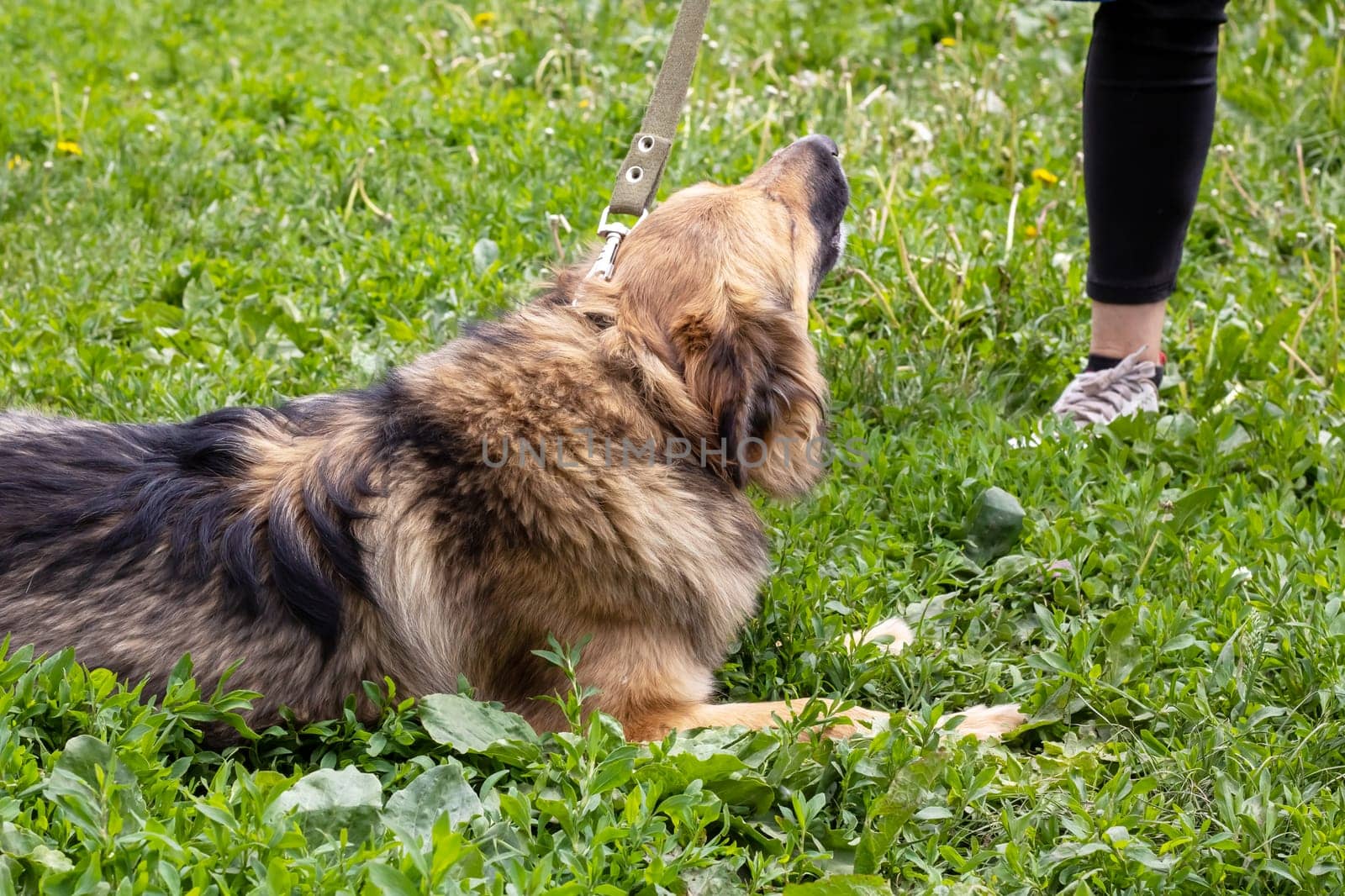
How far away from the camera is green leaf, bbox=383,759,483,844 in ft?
6.98

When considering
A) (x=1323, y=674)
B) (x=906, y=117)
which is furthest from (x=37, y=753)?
(x=906, y=117)

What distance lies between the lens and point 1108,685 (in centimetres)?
267

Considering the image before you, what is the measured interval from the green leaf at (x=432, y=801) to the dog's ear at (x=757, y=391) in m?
0.95

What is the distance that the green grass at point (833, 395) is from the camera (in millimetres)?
2139

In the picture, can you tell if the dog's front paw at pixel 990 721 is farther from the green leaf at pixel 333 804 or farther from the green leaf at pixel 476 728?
the green leaf at pixel 333 804

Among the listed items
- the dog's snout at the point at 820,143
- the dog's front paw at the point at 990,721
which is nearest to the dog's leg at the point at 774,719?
the dog's front paw at the point at 990,721

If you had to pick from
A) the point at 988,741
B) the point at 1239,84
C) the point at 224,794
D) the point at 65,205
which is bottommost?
the point at 988,741

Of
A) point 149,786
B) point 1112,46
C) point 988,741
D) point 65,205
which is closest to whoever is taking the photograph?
point 149,786

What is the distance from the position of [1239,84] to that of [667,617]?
4.72 m

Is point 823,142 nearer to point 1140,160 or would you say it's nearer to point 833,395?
point 833,395

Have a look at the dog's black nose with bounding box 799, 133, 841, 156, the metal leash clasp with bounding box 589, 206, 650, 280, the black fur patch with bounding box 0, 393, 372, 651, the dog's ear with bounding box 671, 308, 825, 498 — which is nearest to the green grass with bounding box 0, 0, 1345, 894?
the black fur patch with bounding box 0, 393, 372, 651

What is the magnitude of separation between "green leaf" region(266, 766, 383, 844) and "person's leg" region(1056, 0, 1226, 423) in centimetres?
260

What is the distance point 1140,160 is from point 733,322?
1.75m

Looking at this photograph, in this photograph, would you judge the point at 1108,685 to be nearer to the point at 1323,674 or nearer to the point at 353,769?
the point at 1323,674
